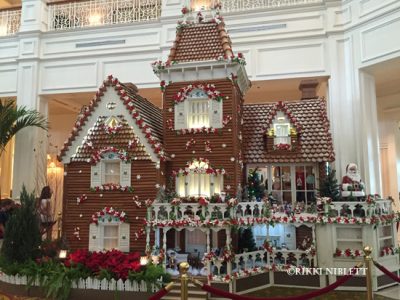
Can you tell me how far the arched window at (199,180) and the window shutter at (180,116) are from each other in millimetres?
1151

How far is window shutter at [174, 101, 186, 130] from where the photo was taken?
1071 centimetres

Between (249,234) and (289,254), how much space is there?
1294 millimetres

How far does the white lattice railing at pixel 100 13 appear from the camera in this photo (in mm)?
15000

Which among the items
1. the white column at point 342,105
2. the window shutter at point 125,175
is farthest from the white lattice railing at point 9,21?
the white column at point 342,105

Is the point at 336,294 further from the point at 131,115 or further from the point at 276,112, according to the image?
the point at 131,115

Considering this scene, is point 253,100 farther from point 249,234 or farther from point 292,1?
point 249,234

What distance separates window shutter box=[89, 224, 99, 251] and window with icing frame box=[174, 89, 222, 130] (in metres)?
3.71

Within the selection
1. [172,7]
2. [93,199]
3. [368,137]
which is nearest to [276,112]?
[368,137]

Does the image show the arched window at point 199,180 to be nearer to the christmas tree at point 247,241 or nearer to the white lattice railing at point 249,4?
the christmas tree at point 247,241

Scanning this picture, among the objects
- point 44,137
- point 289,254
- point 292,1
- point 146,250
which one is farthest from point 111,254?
point 292,1

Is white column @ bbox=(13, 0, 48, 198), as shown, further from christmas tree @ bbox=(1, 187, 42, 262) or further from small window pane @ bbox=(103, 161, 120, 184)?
small window pane @ bbox=(103, 161, 120, 184)

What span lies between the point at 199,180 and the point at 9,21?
1238 cm

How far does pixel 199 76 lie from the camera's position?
10.7 metres

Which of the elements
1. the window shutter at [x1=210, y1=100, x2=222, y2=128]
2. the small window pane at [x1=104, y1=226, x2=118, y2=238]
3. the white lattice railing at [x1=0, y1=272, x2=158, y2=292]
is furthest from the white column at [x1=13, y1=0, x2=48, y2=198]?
the window shutter at [x1=210, y1=100, x2=222, y2=128]
